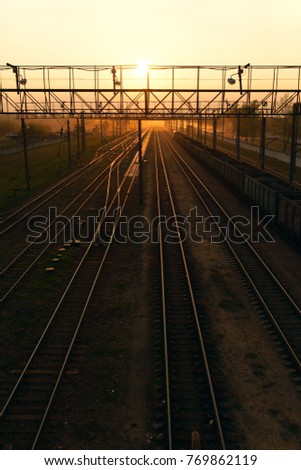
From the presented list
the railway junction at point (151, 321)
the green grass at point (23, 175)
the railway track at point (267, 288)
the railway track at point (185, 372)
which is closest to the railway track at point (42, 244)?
the railway junction at point (151, 321)

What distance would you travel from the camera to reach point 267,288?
53.0ft

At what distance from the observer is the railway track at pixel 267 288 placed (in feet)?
41.2

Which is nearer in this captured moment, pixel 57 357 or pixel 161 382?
pixel 161 382

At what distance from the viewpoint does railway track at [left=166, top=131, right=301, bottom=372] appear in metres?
12.5

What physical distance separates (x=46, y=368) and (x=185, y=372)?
3.70 metres

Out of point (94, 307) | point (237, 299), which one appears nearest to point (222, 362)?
point (237, 299)

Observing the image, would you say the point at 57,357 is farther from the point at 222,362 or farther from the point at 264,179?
the point at 264,179

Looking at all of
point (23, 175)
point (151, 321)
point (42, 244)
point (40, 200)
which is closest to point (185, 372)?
point (151, 321)

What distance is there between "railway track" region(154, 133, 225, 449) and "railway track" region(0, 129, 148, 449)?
8.99 feet

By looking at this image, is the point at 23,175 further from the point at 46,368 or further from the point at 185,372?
the point at 185,372

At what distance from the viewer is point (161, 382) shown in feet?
34.7

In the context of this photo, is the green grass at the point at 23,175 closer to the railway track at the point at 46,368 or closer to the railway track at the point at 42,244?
the railway track at the point at 42,244

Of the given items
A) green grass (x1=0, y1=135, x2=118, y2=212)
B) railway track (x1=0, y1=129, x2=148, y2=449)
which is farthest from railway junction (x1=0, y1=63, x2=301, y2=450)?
green grass (x1=0, y1=135, x2=118, y2=212)

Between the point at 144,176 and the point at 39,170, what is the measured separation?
47.4 ft
